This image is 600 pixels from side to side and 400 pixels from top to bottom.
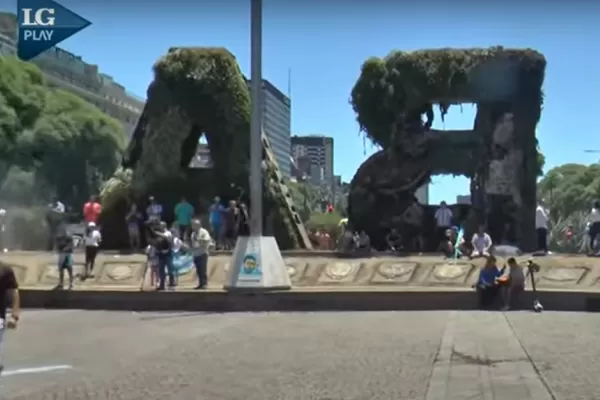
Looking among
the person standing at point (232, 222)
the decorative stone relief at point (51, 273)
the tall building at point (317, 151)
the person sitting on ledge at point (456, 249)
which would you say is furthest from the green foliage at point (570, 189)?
the decorative stone relief at point (51, 273)

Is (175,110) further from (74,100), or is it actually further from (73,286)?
(74,100)

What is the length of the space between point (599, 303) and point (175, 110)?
19.0 meters

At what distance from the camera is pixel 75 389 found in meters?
9.90

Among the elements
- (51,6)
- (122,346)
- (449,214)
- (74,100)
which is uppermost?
(74,100)

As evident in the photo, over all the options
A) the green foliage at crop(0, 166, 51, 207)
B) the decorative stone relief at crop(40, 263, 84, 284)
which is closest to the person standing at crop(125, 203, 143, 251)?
the decorative stone relief at crop(40, 263, 84, 284)

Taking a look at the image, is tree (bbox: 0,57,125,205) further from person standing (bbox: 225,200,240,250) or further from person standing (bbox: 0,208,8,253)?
person standing (bbox: 225,200,240,250)

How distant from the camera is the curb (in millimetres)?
18984

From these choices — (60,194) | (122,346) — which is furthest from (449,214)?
(60,194)

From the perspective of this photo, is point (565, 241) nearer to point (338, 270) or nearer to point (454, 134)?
point (454, 134)

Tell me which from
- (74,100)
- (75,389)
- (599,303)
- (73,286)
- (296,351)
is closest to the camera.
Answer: (75,389)

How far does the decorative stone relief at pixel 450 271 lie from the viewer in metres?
20.7

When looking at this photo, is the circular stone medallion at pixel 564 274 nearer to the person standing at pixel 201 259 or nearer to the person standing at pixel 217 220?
the person standing at pixel 201 259

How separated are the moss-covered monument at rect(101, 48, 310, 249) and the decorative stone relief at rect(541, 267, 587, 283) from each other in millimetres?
14464

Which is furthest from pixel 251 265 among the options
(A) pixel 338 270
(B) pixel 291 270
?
(A) pixel 338 270
